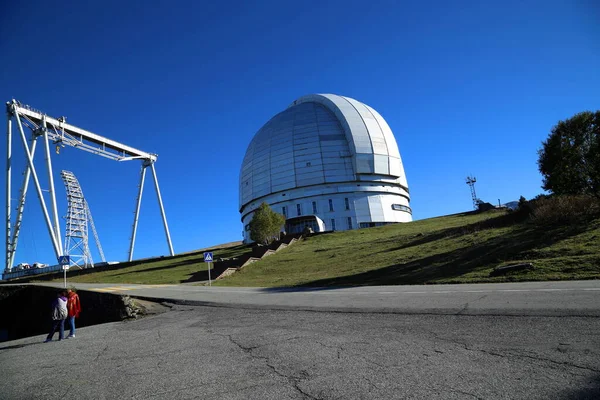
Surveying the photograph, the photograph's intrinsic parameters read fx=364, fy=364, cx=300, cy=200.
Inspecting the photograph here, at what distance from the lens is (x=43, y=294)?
87.1ft

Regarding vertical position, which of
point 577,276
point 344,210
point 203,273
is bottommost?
point 577,276

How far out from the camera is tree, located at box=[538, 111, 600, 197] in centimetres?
2038

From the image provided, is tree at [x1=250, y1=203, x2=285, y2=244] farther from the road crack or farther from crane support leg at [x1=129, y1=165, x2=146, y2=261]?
the road crack

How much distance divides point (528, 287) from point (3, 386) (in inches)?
471

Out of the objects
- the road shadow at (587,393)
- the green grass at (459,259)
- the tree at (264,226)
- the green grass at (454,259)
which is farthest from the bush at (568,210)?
the tree at (264,226)

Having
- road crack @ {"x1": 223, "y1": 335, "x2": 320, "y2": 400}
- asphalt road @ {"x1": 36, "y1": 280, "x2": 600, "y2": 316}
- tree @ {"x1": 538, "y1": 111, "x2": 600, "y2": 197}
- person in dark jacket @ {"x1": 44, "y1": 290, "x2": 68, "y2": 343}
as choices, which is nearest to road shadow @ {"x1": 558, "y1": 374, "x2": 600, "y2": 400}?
road crack @ {"x1": 223, "y1": 335, "x2": 320, "y2": 400}

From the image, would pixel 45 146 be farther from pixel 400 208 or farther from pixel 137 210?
pixel 400 208

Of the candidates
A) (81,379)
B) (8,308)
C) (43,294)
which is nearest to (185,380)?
(81,379)

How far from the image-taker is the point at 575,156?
21047mm

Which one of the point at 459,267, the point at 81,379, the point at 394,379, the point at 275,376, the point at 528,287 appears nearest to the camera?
the point at 394,379

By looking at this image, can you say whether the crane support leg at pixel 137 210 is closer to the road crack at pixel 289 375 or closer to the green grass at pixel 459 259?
the green grass at pixel 459 259

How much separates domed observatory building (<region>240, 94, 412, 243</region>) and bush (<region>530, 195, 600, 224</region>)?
126 feet

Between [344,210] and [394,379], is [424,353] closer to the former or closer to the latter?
[394,379]

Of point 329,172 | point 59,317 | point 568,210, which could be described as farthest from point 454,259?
point 329,172
